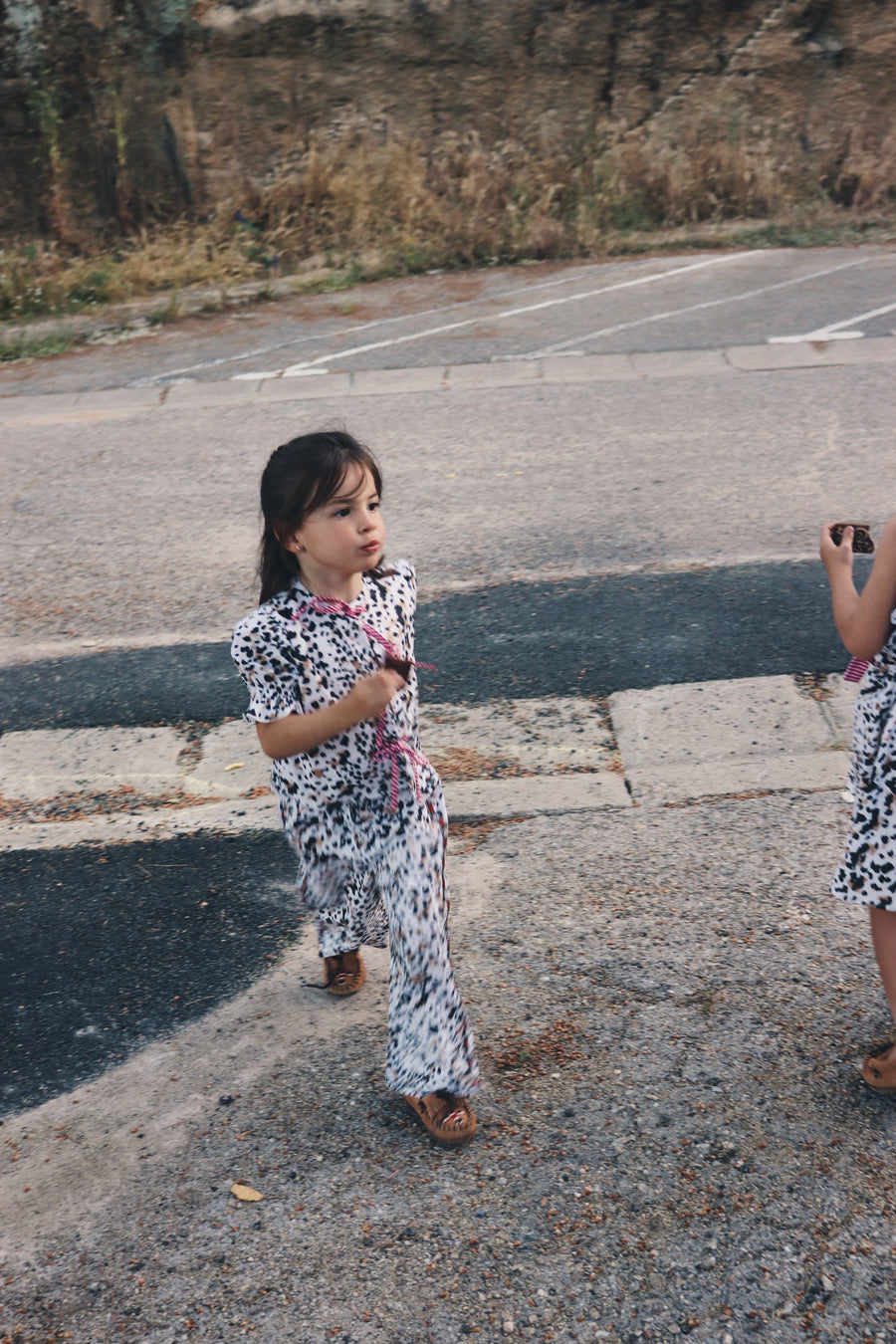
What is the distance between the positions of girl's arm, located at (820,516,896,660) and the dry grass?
10.8 m

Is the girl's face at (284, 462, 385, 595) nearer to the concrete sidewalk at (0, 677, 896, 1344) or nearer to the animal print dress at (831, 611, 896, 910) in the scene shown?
the animal print dress at (831, 611, 896, 910)

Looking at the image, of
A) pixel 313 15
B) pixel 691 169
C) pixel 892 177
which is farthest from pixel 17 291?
pixel 892 177

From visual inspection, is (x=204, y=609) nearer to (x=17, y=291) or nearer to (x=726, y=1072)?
(x=726, y=1072)

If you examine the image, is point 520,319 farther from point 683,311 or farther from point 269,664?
point 269,664

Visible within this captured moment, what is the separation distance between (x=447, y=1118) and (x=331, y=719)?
0.95 m

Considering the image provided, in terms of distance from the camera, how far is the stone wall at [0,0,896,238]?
14312 mm

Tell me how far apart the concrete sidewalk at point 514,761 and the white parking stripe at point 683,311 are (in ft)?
19.1

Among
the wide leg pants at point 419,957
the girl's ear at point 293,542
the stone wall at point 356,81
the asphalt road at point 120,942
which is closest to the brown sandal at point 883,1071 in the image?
the wide leg pants at point 419,957

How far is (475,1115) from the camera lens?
2.94m

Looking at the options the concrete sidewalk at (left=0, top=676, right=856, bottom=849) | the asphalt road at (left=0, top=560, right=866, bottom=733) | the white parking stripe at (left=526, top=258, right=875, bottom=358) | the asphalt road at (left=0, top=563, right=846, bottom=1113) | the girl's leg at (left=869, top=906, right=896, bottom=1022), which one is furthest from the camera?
the white parking stripe at (left=526, top=258, right=875, bottom=358)

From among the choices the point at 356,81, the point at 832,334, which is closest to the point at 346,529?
the point at 832,334

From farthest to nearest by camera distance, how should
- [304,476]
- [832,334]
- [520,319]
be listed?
[520,319] → [832,334] → [304,476]

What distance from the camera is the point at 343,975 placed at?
3406 millimetres

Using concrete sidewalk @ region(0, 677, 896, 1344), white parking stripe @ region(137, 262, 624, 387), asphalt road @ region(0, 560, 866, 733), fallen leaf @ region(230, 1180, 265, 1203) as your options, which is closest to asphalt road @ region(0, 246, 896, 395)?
white parking stripe @ region(137, 262, 624, 387)
